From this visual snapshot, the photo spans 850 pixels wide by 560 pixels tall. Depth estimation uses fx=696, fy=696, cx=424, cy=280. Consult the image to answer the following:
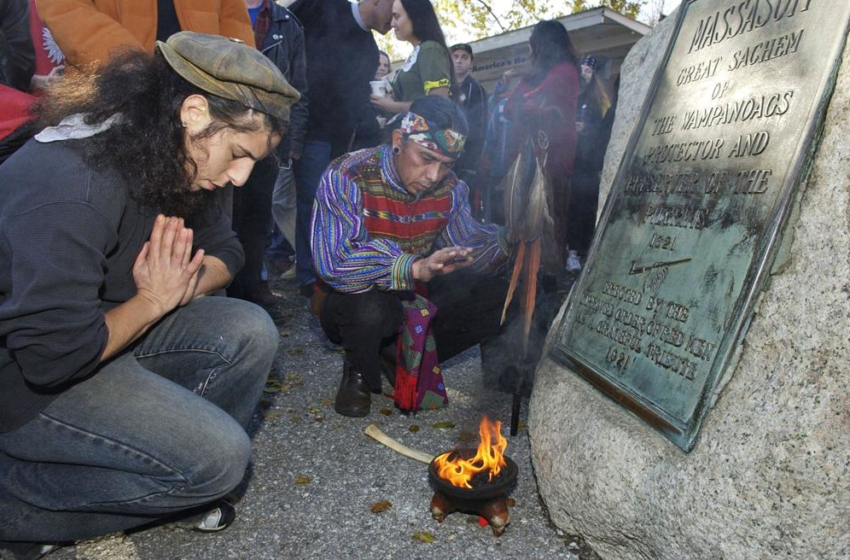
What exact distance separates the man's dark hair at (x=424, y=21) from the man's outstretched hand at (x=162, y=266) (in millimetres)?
3036

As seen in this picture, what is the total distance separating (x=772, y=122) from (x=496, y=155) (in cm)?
512

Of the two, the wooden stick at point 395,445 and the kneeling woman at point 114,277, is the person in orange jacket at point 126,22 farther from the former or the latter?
the wooden stick at point 395,445

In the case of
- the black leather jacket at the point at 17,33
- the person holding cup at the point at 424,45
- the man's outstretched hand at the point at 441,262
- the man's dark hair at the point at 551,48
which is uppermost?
the man's dark hair at the point at 551,48

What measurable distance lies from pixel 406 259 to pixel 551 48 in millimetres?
2912

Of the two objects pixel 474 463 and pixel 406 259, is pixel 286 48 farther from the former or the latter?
pixel 474 463

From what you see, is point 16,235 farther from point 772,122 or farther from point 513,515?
point 772,122

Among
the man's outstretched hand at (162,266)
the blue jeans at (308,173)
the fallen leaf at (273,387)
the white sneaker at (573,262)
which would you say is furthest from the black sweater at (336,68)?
the man's outstretched hand at (162,266)

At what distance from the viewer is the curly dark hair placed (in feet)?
7.02

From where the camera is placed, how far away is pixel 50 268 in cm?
191

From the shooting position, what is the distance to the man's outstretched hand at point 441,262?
3115 millimetres

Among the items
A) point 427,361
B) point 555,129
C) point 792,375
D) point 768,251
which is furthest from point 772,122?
point 555,129

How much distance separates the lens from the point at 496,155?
7.15 metres

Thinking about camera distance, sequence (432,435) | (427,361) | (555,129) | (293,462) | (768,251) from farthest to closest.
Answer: (555,129) → (427,361) → (432,435) → (293,462) → (768,251)

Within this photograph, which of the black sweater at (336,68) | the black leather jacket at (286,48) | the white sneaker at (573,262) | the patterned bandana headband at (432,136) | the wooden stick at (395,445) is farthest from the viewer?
the white sneaker at (573,262)
